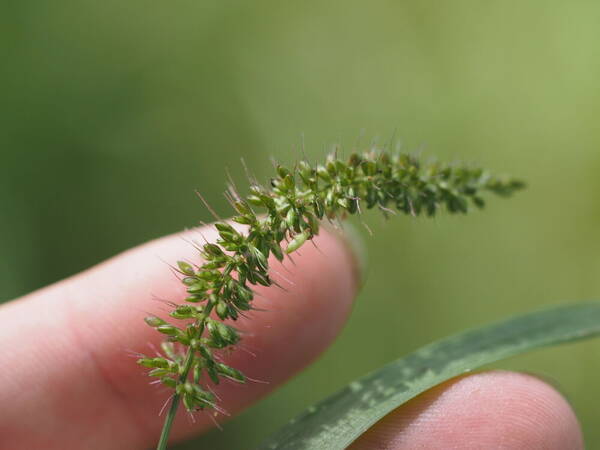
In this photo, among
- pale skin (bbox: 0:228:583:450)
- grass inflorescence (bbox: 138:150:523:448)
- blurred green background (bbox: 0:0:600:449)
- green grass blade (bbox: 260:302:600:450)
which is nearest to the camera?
grass inflorescence (bbox: 138:150:523:448)

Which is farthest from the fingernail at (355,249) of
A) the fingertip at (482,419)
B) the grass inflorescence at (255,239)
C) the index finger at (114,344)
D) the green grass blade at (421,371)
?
the grass inflorescence at (255,239)

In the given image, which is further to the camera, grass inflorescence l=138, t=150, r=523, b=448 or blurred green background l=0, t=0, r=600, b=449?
blurred green background l=0, t=0, r=600, b=449

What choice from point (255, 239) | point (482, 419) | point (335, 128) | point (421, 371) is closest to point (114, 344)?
point (255, 239)

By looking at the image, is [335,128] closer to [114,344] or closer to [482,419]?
[114,344]

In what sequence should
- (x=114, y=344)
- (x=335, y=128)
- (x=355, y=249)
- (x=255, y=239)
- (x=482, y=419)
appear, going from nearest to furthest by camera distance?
1. (x=255, y=239)
2. (x=482, y=419)
3. (x=114, y=344)
4. (x=355, y=249)
5. (x=335, y=128)

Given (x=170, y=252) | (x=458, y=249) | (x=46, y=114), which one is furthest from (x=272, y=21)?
(x=170, y=252)

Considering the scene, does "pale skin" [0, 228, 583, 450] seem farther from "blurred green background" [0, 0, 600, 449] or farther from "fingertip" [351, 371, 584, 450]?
"blurred green background" [0, 0, 600, 449]

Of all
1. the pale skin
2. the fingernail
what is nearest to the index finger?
the pale skin
